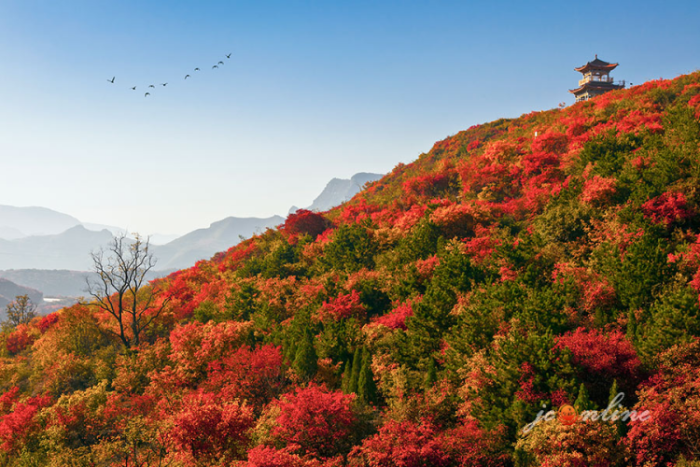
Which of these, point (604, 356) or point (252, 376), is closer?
point (604, 356)

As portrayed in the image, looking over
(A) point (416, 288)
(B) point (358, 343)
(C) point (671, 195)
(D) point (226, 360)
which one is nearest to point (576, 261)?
(C) point (671, 195)

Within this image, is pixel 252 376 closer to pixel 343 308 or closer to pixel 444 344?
pixel 343 308

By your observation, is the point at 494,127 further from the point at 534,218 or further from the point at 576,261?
the point at 576,261

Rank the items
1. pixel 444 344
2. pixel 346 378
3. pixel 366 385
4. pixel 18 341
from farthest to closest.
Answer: pixel 18 341 → pixel 346 378 → pixel 444 344 → pixel 366 385

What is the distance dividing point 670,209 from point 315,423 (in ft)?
92.4

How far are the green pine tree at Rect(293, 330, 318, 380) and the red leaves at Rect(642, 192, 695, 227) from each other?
26042 mm

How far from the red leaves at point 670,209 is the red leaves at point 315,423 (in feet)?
82.1

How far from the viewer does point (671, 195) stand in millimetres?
28562

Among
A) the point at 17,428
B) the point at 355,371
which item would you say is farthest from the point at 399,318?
the point at 17,428

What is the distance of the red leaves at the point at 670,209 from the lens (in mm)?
27766

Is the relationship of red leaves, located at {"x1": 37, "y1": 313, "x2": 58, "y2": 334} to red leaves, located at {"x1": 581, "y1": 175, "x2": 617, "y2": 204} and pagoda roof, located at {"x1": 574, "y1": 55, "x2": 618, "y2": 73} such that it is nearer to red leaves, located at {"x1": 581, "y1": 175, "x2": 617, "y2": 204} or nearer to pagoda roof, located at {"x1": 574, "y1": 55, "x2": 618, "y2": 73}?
red leaves, located at {"x1": 581, "y1": 175, "x2": 617, "y2": 204}

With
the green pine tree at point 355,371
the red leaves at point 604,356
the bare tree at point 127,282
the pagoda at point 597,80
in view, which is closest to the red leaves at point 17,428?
the bare tree at point 127,282

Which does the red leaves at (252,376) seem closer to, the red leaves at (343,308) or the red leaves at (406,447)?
the red leaves at (343,308)

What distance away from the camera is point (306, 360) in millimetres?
28938
